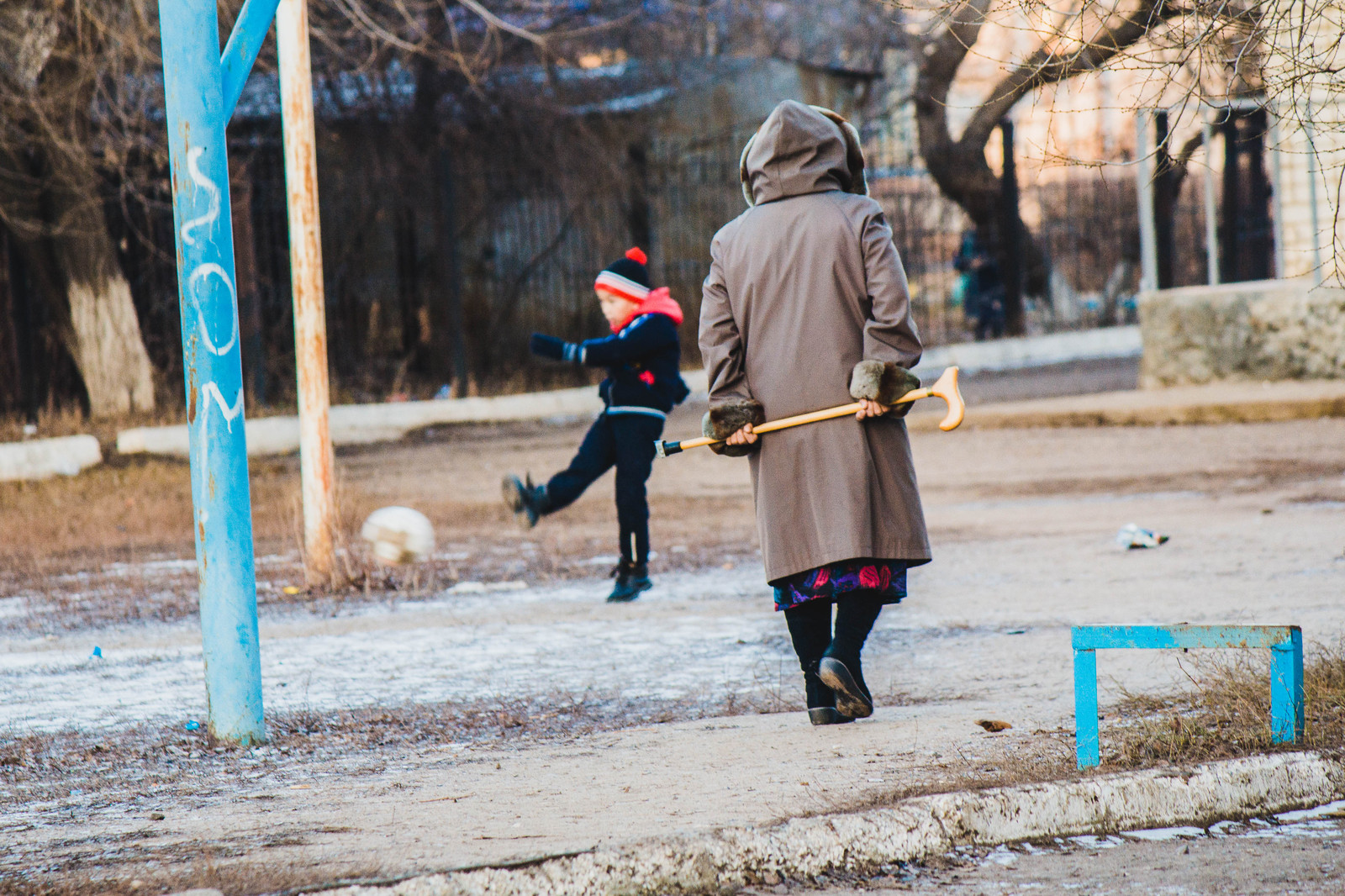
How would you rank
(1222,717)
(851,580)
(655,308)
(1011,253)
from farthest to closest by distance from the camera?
(1011,253)
(655,308)
(851,580)
(1222,717)

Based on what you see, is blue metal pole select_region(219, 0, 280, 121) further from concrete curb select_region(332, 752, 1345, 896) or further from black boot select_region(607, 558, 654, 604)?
black boot select_region(607, 558, 654, 604)

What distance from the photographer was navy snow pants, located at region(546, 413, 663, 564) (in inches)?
264

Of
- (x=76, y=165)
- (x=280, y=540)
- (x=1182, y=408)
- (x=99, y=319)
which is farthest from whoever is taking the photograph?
(x=99, y=319)

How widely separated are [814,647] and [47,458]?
31.7ft

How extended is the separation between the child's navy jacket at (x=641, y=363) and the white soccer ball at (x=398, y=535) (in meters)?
1.06

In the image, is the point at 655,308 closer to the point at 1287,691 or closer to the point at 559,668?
the point at 559,668

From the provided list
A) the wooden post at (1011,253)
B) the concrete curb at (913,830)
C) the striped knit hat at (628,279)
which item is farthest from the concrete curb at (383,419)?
the concrete curb at (913,830)

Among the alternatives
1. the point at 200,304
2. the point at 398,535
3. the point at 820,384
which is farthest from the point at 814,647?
the point at 398,535

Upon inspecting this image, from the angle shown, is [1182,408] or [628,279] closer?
[628,279]

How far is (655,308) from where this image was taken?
21.7 ft

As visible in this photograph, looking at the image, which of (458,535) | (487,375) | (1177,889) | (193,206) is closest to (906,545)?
(1177,889)

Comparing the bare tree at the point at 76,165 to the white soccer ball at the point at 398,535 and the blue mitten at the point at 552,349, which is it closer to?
the white soccer ball at the point at 398,535

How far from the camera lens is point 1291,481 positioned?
30.2 feet

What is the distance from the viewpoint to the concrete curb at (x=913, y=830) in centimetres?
292
